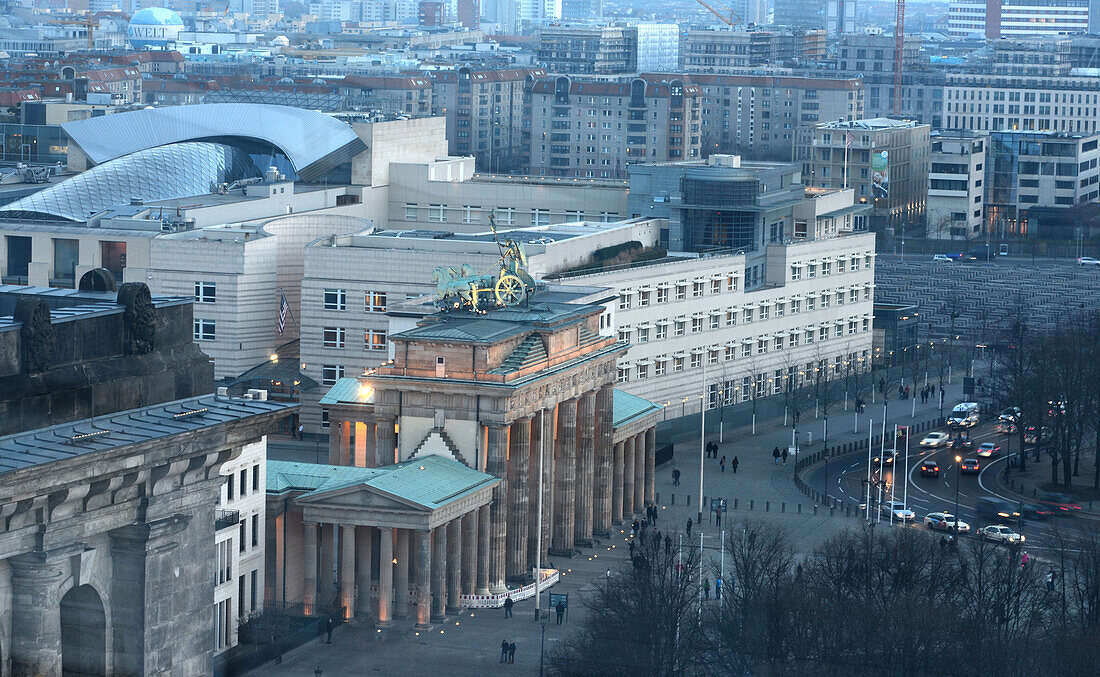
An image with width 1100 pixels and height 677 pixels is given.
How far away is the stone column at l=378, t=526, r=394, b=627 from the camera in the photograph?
10831cm

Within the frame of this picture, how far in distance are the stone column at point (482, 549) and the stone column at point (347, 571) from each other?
299 inches

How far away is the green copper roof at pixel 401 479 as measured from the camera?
108m

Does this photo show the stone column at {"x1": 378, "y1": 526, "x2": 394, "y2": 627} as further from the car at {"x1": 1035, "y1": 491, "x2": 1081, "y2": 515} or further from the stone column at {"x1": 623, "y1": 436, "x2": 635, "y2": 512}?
the car at {"x1": 1035, "y1": 491, "x2": 1081, "y2": 515}

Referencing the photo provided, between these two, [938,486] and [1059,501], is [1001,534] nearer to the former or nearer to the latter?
[1059,501]

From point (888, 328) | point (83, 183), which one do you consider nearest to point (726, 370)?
point (888, 328)

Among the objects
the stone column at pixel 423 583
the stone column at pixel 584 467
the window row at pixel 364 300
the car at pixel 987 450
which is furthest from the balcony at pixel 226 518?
the car at pixel 987 450

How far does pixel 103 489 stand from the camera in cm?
5825

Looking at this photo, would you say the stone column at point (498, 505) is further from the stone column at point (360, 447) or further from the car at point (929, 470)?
the car at point (929, 470)

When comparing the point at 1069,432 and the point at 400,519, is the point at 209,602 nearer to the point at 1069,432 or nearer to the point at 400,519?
the point at 400,519

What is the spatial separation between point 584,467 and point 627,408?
33.8 feet

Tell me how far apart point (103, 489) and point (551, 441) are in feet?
212

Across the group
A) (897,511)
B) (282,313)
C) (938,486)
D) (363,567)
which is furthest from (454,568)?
(938,486)

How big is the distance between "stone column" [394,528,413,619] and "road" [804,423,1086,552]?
36.1m

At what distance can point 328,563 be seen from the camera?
11000 cm
